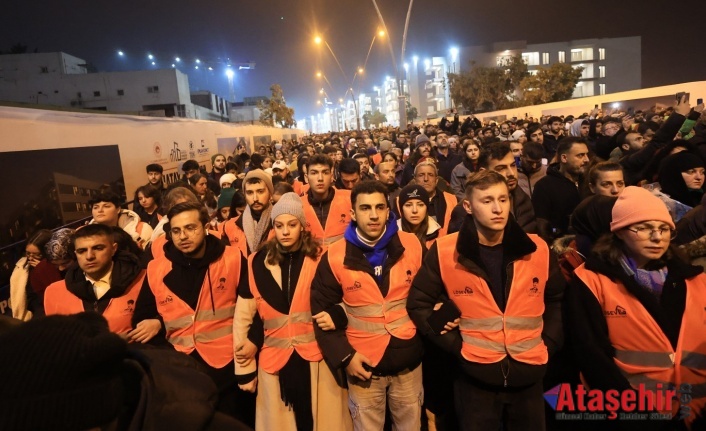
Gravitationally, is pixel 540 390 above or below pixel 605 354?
below

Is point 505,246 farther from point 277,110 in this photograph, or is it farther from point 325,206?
point 277,110

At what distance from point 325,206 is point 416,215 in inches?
59.4

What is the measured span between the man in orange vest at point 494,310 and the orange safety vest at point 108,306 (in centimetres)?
245

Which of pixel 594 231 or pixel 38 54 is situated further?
pixel 38 54

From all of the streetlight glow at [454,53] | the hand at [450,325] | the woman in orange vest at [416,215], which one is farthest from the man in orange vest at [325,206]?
the streetlight glow at [454,53]

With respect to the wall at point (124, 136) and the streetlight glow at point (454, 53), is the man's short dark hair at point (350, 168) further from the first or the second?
the streetlight glow at point (454, 53)

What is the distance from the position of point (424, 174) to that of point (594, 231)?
2.67 metres

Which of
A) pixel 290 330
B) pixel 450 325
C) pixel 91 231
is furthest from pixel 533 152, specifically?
pixel 91 231

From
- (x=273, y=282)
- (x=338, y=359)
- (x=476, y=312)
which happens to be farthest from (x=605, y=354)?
(x=273, y=282)

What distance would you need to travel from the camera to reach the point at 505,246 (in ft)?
9.39

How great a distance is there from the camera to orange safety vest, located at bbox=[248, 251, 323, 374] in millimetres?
3396

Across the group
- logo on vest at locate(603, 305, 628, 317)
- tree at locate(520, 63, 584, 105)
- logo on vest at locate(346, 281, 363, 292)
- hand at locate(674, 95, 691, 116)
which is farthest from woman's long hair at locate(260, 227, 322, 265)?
tree at locate(520, 63, 584, 105)

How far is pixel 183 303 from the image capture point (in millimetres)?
3492

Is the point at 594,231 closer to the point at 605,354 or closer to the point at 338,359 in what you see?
the point at 605,354
